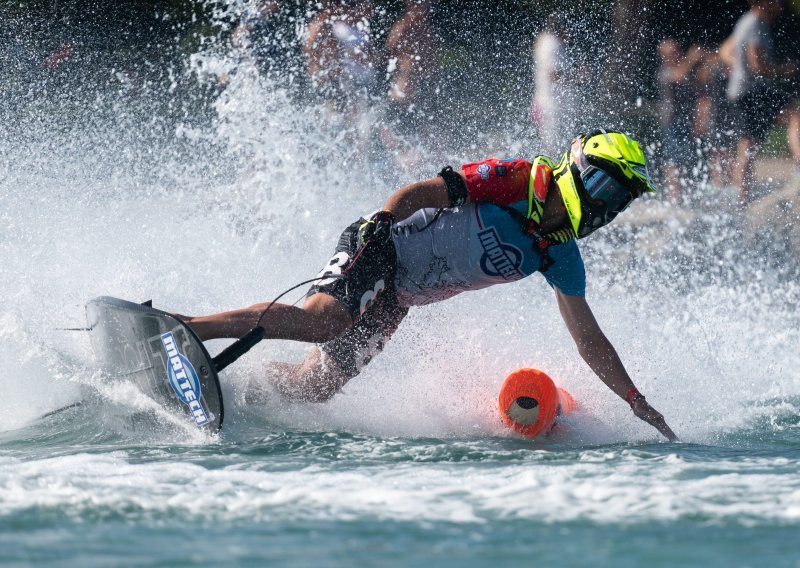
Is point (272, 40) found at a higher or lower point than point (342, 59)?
higher

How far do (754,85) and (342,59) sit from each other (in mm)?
3631

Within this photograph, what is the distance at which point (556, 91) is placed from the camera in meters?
9.45

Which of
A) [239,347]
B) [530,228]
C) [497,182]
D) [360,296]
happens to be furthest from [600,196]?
[239,347]

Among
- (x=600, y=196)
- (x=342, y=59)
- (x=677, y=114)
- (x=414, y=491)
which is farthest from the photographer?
(x=677, y=114)

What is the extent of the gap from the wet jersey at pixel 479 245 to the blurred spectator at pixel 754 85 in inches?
184

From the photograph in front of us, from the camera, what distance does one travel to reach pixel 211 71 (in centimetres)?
955

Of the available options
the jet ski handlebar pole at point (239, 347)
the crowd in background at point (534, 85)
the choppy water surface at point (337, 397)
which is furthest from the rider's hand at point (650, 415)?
the crowd in background at point (534, 85)

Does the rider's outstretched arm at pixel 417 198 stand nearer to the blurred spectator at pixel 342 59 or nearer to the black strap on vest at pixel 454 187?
the black strap on vest at pixel 454 187

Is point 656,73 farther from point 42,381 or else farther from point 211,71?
point 42,381

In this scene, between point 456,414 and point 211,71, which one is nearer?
point 456,414

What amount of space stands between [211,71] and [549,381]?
222 inches

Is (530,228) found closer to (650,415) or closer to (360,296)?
(360,296)

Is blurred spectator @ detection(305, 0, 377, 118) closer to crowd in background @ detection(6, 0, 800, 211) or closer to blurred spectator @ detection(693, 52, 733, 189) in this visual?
crowd in background @ detection(6, 0, 800, 211)

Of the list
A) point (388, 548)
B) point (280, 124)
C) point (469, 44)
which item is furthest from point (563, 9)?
point (388, 548)
